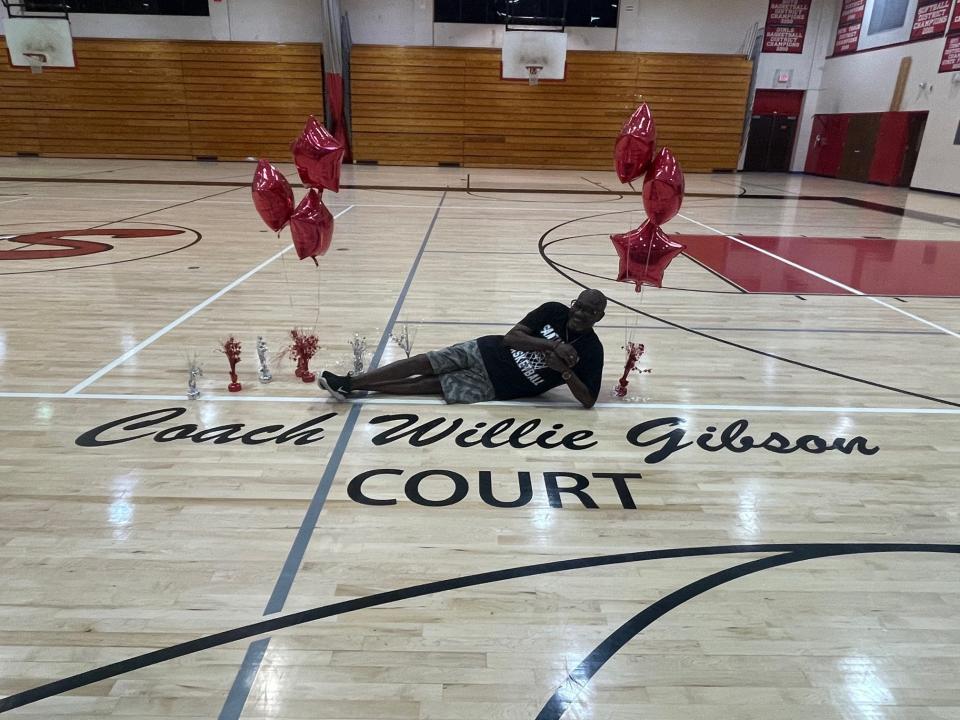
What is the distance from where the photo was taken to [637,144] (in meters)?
4.21

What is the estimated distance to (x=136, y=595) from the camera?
2.47m

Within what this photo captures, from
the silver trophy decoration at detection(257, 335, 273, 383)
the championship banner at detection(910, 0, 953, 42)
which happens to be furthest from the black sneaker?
the championship banner at detection(910, 0, 953, 42)

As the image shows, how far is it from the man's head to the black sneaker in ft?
5.07

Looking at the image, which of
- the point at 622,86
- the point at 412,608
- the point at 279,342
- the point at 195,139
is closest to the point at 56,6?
the point at 195,139

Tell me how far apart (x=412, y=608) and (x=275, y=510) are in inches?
37.8

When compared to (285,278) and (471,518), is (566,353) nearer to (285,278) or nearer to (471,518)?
(471,518)

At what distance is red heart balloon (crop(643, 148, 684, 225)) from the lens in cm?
426

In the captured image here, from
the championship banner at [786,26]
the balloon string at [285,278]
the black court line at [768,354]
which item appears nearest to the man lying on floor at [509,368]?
the black court line at [768,354]

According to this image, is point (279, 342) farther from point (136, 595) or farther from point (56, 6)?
point (56, 6)

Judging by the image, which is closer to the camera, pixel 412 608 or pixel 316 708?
pixel 316 708

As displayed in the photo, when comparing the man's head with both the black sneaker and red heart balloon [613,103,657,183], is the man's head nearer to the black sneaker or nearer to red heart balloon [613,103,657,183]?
red heart balloon [613,103,657,183]

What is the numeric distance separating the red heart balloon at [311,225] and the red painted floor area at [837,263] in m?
5.28

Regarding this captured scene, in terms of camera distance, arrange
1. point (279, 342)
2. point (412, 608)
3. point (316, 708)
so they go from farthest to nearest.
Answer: point (279, 342)
point (412, 608)
point (316, 708)

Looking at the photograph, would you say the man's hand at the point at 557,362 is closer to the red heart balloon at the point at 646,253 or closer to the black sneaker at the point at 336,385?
the red heart balloon at the point at 646,253
